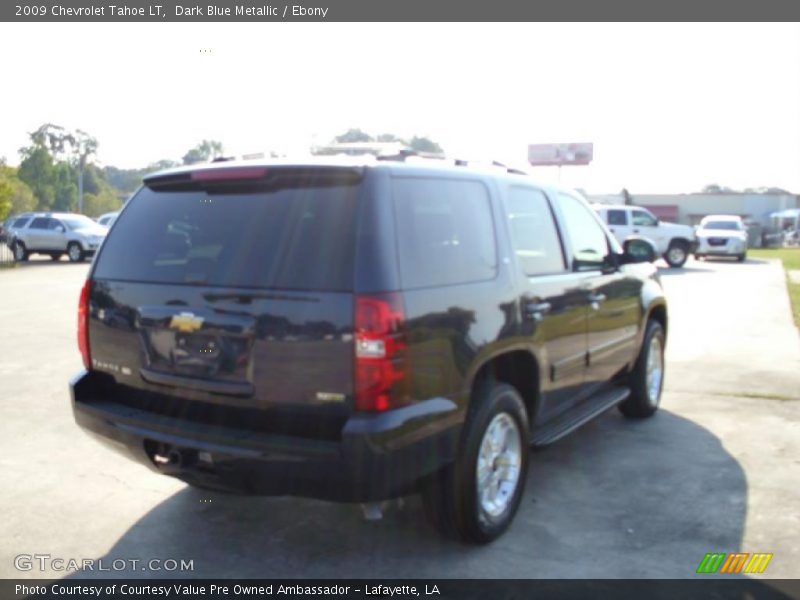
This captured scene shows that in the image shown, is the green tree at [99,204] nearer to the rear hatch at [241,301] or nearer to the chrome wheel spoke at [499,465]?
the rear hatch at [241,301]

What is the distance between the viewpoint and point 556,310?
4.50 metres

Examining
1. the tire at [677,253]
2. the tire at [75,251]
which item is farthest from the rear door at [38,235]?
the tire at [677,253]

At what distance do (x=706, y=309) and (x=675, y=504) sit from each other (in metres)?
10.3

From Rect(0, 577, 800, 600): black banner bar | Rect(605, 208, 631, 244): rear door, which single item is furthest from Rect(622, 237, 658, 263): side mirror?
Rect(605, 208, 631, 244): rear door

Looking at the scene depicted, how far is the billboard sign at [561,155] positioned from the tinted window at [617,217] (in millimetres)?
30729

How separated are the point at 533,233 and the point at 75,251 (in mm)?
25557

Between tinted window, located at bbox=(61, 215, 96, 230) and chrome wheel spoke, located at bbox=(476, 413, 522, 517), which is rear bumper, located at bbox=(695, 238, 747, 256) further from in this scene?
chrome wheel spoke, located at bbox=(476, 413, 522, 517)

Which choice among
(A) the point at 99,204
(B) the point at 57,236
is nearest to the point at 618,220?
(B) the point at 57,236

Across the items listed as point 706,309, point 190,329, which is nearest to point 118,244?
point 190,329

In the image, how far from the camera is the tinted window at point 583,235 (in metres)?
5.10

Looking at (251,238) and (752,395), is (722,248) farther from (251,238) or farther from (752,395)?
(251,238)

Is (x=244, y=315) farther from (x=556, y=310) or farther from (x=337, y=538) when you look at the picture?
(x=556, y=310)

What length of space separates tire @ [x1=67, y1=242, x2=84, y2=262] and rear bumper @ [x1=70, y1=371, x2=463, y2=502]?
83.2 ft

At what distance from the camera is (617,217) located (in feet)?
80.1
